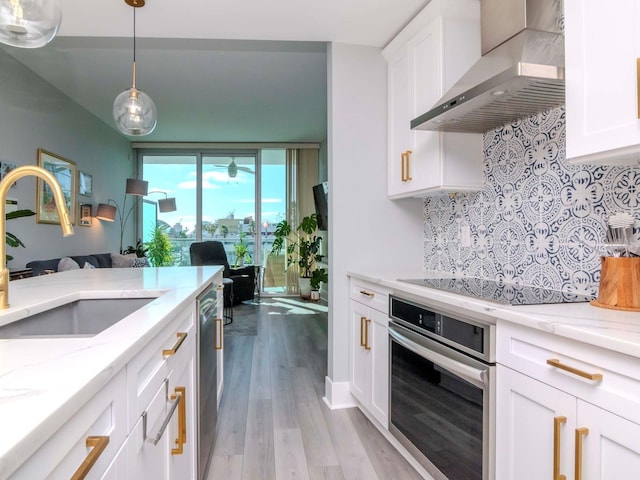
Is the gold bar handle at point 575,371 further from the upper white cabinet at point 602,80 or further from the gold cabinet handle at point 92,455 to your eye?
the gold cabinet handle at point 92,455

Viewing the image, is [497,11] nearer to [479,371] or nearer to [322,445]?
[479,371]

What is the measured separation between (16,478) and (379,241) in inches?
95.8

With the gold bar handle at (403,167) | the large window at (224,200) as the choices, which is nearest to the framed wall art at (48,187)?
the large window at (224,200)

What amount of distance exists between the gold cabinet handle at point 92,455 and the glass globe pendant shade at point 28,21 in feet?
5.01

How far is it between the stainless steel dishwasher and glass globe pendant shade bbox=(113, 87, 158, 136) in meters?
1.34

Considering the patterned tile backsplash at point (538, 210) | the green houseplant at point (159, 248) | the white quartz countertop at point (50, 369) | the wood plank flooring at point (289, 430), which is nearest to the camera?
the white quartz countertop at point (50, 369)

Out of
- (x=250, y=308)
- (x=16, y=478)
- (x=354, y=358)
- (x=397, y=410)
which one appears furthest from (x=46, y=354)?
(x=250, y=308)

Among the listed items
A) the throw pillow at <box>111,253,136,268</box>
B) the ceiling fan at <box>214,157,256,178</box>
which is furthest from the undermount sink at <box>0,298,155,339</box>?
the ceiling fan at <box>214,157,256,178</box>

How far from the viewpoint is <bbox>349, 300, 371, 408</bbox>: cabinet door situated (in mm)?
2344

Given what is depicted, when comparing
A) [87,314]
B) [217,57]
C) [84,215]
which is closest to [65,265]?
[84,215]

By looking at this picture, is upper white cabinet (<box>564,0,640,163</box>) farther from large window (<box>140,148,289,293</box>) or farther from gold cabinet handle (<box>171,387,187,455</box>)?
large window (<box>140,148,289,293</box>)

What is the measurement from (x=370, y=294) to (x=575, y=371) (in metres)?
1.35

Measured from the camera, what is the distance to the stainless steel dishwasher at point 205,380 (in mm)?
1677

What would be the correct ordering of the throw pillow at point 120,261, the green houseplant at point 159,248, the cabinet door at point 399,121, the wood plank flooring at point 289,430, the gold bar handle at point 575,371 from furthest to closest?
Answer: the green houseplant at point 159,248 → the throw pillow at point 120,261 → the cabinet door at point 399,121 → the wood plank flooring at point 289,430 → the gold bar handle at point 575,371
